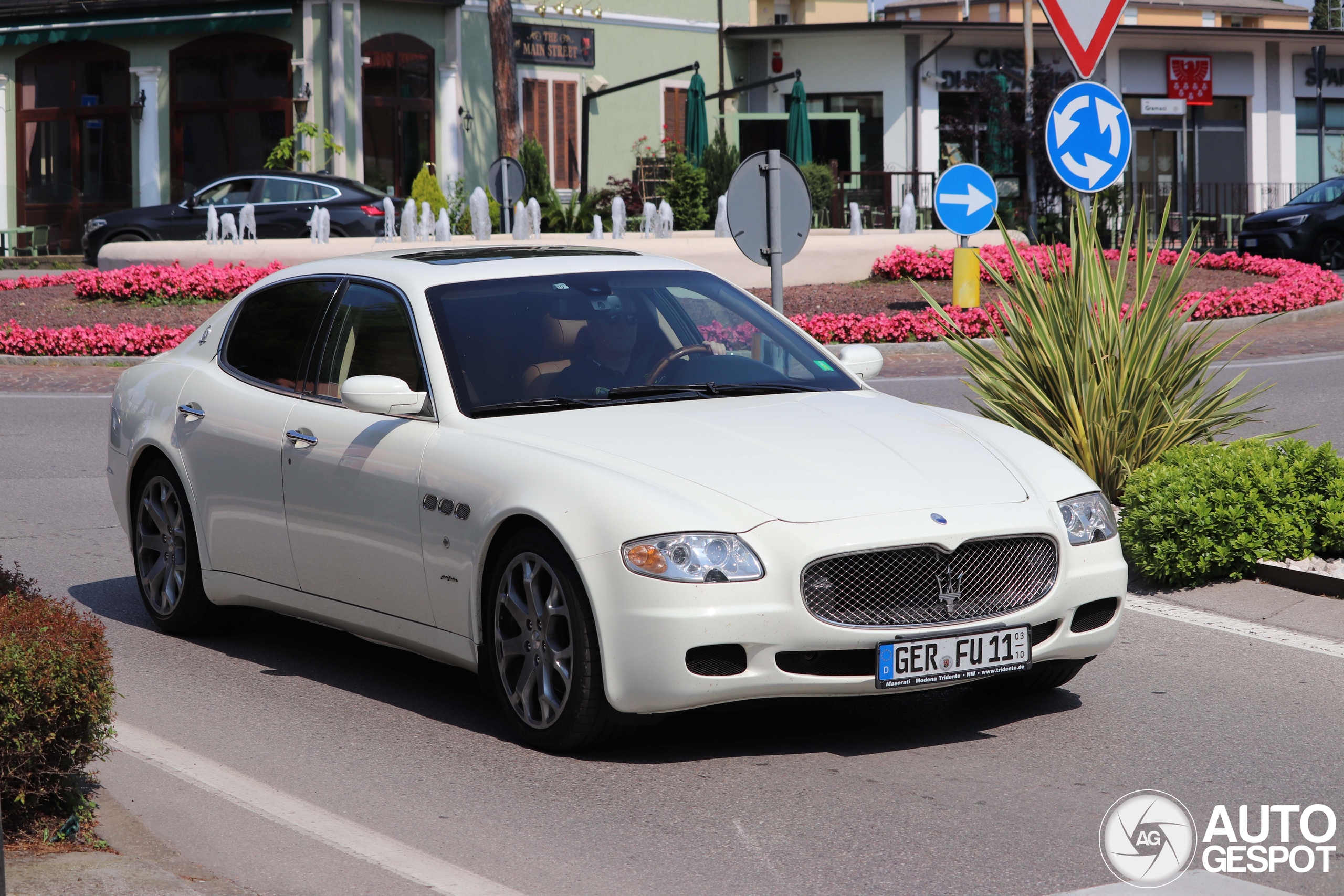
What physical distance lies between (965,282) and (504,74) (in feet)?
59.4

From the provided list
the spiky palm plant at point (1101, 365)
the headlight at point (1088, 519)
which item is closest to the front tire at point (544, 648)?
the headlight at point (1088, 519)

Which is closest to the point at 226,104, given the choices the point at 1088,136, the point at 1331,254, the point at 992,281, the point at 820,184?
the point at 820,184

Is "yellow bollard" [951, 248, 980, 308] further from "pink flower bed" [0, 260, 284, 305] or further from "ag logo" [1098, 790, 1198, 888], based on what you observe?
"ag logo" [1098, 790, 1198, 888]

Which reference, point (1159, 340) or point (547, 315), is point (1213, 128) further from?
point (547, 315)

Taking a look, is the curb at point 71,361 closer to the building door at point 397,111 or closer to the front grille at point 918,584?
the front grille at point 918,584

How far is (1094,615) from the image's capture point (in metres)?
5.59

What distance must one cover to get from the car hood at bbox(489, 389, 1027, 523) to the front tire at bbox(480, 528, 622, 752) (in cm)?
39

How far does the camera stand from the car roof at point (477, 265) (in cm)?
→ 636

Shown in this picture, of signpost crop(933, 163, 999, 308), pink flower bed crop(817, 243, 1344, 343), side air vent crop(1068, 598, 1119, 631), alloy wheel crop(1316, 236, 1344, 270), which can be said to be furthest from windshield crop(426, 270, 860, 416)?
alloy wheel crop(1316, 236, 1344, 270)

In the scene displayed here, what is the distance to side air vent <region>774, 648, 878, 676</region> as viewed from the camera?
507cm

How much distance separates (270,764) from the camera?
17.5ft

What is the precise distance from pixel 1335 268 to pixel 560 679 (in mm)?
28337

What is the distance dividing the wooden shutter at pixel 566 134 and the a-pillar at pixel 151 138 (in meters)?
9.19

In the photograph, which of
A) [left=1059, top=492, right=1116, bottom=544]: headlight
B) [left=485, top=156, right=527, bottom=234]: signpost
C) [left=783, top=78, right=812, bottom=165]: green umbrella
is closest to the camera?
[left=1059, top=492, right=1116, bottom=544]: headlight
